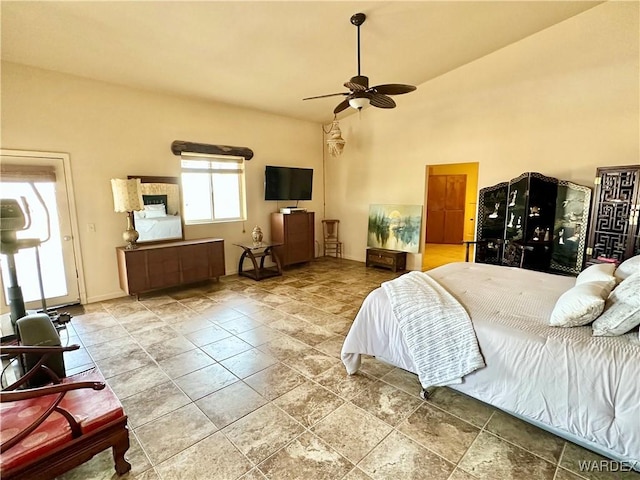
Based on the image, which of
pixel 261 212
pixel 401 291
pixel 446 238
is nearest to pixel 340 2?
pixel 401 291

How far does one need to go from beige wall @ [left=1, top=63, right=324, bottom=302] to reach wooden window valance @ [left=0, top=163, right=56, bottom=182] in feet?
0.74

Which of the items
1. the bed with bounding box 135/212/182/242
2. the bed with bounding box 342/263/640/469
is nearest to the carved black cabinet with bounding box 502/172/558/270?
the bed with bounding box 342/263/640/469

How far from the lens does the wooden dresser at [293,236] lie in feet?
20.7

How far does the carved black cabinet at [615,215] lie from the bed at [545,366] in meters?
2.07

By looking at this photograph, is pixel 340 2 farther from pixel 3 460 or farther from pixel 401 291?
pixel 3 460

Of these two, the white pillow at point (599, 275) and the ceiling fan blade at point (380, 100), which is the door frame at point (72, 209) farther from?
the white pillow at point (599, 275)

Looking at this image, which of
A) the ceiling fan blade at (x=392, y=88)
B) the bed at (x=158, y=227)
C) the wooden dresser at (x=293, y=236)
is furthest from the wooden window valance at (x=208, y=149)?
the ceiling fan blade at (x=392, y=88)

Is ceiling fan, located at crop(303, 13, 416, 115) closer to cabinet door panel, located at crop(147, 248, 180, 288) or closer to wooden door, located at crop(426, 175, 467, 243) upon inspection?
cabinet door panel, located at crop(147, 248, 180, 288)

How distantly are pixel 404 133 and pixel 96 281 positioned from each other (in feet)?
19.1

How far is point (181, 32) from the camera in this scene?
340cm

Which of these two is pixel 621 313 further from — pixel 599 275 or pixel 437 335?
pixel 437 335

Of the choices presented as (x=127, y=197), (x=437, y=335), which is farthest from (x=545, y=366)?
(x=127, y=197)

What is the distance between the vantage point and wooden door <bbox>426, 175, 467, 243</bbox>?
9.02 meters

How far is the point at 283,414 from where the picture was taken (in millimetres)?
2248
